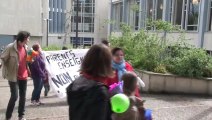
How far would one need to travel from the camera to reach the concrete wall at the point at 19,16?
1179 inches

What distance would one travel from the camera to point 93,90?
291 cm

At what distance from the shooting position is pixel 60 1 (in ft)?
192

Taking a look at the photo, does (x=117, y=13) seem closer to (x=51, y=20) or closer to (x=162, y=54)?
(x=51, y=20)

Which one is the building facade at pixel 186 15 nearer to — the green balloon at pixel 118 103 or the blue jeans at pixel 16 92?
the blue jeans at pixel 16 92

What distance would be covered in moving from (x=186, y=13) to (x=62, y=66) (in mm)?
17204

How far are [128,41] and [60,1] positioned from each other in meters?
45.9

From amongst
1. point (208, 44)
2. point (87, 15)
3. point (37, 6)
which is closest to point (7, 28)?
point (37, 6)

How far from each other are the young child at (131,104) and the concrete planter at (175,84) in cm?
743

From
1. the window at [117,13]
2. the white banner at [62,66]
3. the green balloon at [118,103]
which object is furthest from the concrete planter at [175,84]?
the window at [117,13]

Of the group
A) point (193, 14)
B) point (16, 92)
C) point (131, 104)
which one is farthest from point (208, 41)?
point (131, 104)

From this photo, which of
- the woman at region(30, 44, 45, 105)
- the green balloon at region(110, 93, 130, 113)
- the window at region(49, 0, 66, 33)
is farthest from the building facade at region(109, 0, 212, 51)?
the window at region(49, 0, 66, 33)

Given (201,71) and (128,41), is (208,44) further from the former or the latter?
(201,71)

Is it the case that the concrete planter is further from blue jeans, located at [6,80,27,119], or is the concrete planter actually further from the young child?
the young child

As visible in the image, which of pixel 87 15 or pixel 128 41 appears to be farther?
pixel 87 15
